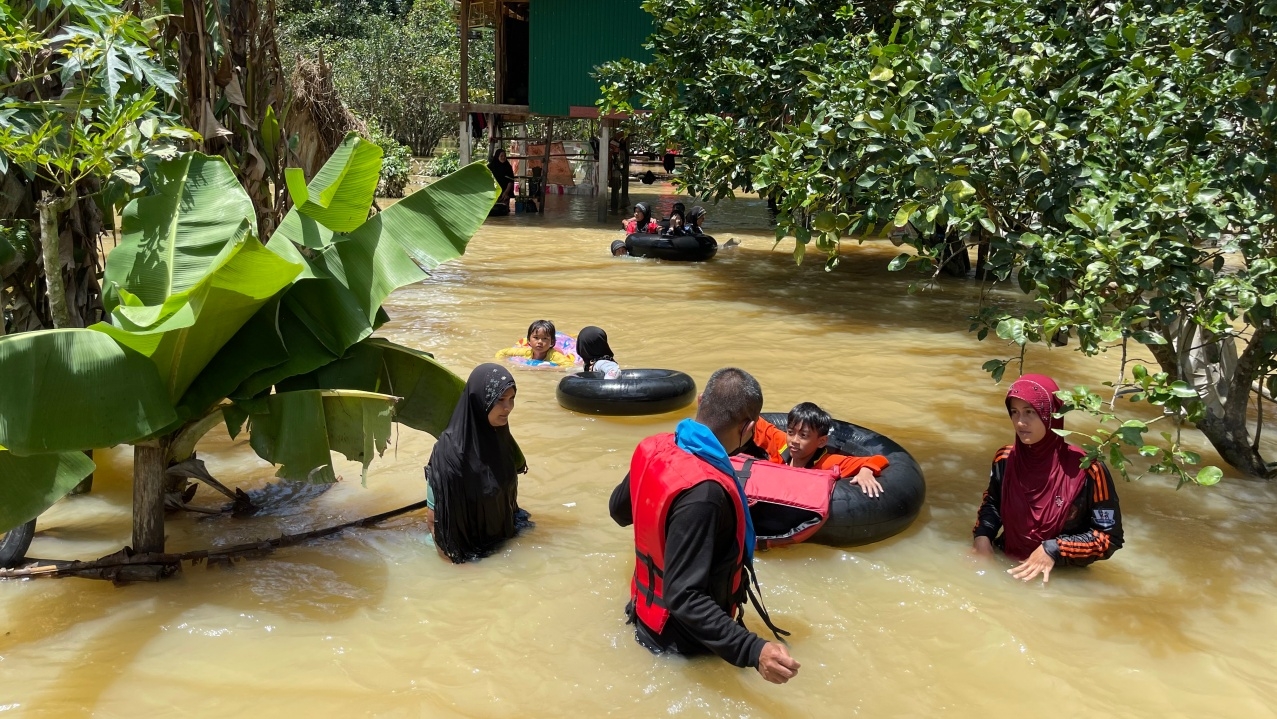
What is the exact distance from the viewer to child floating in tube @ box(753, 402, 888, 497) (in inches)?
226

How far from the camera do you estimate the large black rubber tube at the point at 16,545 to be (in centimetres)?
504

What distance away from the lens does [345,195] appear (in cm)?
496

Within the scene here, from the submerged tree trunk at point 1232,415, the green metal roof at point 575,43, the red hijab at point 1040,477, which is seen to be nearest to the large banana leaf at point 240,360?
the red hijab at point 1040,477

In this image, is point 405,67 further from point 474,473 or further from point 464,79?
point 474,473

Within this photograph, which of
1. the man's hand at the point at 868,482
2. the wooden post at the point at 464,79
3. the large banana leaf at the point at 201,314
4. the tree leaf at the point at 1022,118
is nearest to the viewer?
the large banana leaf at the point at 201,314

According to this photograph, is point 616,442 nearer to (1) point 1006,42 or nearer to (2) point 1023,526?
(2) point 1023,526

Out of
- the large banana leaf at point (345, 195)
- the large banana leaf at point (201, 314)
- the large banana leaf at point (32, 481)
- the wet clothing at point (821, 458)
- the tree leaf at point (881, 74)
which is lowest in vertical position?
the wet clothing at point (821, 458)

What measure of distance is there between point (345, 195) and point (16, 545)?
8.31 feet

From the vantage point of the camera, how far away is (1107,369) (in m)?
10.4

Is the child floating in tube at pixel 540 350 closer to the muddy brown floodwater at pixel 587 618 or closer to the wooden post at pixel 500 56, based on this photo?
the muddy brown floodwater at pixel 587 618

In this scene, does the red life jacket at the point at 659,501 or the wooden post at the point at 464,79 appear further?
the wooden post at the point at 464,79

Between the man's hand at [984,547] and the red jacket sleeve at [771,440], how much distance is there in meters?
1.28

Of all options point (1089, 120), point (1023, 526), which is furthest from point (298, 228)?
point (1089, 120)

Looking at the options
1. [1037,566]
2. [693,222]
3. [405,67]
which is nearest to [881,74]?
[1037,566]
